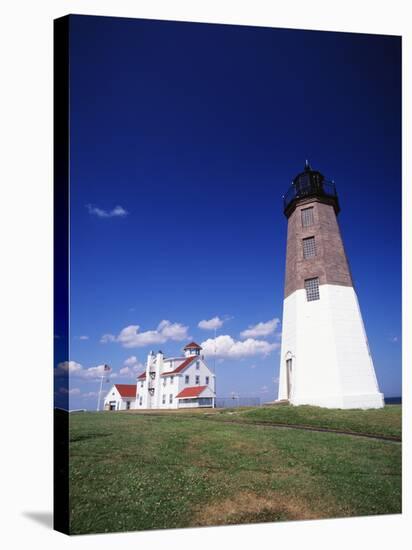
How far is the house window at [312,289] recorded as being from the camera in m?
13.4

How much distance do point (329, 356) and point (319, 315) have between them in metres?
1.01

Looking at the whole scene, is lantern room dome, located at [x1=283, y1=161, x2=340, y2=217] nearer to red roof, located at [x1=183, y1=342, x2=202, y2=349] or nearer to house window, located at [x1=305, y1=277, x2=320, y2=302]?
house window, located at [x1=305, y1=277, x2=320, y2=302]

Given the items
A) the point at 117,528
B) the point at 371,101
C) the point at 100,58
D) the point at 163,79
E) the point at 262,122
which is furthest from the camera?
the point at 371,101

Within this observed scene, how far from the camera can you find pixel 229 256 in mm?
11867

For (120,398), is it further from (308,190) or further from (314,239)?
(314,239)

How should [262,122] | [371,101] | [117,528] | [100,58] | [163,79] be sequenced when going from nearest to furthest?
[117,528] → [100,58] → [163,79] → [262,122] → [371,101]

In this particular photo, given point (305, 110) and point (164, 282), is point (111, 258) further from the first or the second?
point (305, 110)

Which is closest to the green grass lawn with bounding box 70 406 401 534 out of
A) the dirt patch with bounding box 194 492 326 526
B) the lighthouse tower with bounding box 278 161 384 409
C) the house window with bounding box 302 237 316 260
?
the dirt patch with bounding box 194 492 326 526

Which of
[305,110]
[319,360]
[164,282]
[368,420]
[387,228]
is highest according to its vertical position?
[305,110]

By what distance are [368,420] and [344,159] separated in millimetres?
5669

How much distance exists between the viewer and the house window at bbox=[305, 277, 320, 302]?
43.9ft

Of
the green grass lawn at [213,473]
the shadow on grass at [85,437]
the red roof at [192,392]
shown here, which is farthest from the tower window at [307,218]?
the shadow on grass at [85,437]

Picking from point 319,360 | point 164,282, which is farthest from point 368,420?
point 164,282

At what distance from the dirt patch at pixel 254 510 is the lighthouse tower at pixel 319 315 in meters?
2.33
